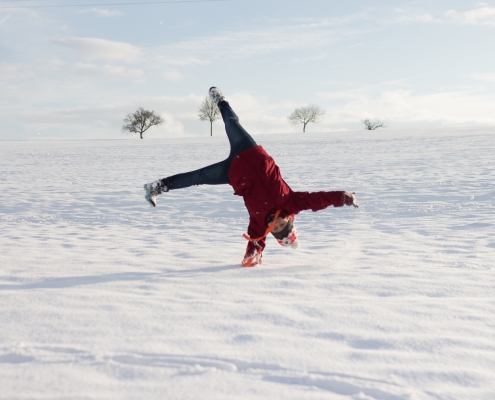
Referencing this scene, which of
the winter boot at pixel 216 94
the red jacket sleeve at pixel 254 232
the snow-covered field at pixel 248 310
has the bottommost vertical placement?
the snow-covered field at pixel 248 310

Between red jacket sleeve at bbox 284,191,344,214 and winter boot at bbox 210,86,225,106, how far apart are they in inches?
55.5

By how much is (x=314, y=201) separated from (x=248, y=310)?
4.76 ft

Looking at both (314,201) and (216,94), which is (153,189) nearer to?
(216,94)

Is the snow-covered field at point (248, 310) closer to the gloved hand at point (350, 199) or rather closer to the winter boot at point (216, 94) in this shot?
the gloved hand at point (350, 199)

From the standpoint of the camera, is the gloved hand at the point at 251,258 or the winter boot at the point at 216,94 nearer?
the gloved hand at the point at 251,258

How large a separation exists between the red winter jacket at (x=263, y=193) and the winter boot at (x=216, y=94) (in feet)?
2.84

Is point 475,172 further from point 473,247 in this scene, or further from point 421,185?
point 473,247

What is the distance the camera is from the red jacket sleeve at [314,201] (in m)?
3.78

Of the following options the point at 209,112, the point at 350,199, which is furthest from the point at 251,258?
the point at 209,112

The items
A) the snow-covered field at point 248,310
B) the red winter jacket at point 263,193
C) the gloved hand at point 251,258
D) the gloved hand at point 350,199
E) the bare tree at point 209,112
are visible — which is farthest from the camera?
the bare tree at point 209,112

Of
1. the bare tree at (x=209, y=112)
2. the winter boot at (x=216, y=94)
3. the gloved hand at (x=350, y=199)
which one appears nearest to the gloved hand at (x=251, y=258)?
the gloved hand at (x=350, y=199)

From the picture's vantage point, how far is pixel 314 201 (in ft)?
12.6

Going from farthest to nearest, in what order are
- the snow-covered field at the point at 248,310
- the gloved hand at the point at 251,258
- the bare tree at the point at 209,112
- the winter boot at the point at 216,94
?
the bare tree at the point at 209,112 → the winter boot at the point at 216,94 → the gloved hand at the point at 251,258 → the snow-covered field at the point at 248,310

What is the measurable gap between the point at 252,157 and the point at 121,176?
34.8 feet
